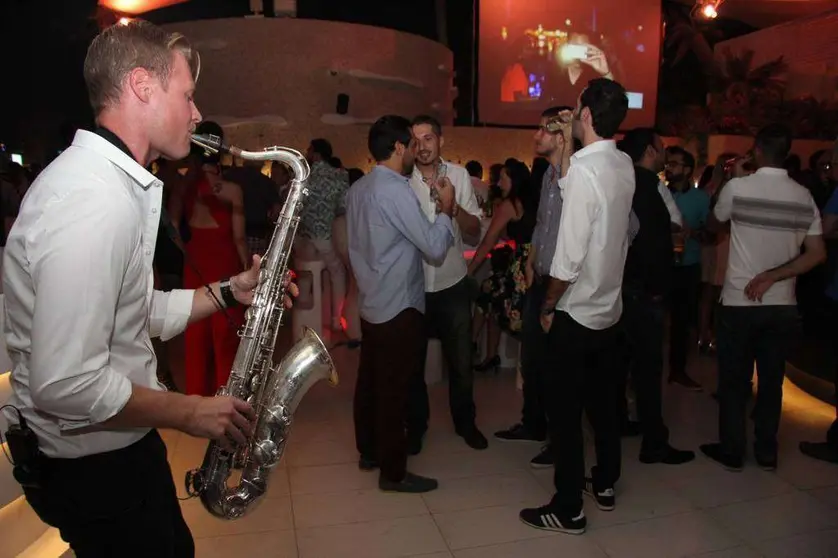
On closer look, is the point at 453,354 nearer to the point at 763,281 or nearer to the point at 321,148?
the point at 763,281

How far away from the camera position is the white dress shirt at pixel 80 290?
108cm

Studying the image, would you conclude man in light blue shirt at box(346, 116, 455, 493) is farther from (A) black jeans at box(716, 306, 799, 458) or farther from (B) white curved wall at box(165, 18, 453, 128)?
(B) white curved wall at box(165, 18, 453, 128)

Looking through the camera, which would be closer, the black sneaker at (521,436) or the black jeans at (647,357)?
the black jeans at (647,357)

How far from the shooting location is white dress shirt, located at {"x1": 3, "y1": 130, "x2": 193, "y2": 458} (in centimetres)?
108

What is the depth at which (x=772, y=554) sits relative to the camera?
2.52m

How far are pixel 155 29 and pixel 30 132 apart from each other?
39.2ft

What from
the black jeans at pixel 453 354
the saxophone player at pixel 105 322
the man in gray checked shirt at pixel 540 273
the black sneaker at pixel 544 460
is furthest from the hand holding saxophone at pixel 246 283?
→ the black sneaker at pixel 544 460

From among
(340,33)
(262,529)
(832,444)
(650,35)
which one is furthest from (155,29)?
(650,35)

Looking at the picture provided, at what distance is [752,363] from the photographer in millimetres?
3215

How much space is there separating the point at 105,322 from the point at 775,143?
123 inches

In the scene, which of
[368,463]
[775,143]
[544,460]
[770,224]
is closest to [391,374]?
[368,463]

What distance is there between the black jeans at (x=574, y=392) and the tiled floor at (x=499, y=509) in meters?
0.26

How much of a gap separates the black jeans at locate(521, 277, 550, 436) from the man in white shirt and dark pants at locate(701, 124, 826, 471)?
98cm

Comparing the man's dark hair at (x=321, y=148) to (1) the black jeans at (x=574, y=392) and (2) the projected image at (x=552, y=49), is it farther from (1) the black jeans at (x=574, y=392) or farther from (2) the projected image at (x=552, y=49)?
(2) the projected image at (x=552, y=49)
